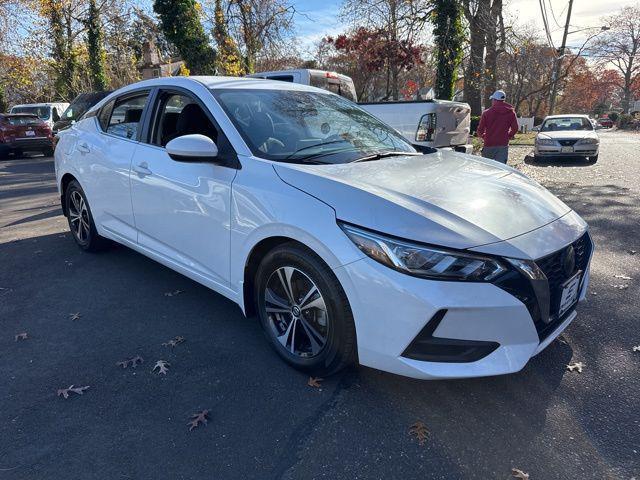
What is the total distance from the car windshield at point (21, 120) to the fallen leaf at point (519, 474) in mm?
19205

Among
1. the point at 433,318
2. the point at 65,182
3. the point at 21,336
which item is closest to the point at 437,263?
the point at 433,318

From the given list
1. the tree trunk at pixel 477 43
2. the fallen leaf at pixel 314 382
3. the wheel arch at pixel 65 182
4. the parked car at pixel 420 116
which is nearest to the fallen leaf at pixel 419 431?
the fallen leaf at pixel 314 382

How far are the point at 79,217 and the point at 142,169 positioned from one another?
1.88 metres

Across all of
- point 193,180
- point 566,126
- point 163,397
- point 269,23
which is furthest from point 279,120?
point 269,23

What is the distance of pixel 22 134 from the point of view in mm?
16578

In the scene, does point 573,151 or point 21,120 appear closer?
point 573,151

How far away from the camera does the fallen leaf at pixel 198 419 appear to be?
246 centimetres

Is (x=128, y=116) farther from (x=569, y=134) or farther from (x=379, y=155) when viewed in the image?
(x=569, y=134)

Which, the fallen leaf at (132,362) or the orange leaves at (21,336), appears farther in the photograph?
the orange leaves at (21,336)

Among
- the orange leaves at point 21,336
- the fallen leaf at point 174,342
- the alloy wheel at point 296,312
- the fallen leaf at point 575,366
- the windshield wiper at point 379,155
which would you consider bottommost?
the fallen leaf at point 575,366

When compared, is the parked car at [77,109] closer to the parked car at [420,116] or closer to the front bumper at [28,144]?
the front bumper at [28,144]

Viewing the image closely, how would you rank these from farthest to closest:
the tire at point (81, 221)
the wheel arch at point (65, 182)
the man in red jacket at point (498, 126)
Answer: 1. the man in red jacket at point (498, 126)
2. the wheel arch at point (65, 182)
3. the tire at point (81, 221)

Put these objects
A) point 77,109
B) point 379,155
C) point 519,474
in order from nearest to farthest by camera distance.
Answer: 1. point 519,474
2. point 379,155
3. point 77,109

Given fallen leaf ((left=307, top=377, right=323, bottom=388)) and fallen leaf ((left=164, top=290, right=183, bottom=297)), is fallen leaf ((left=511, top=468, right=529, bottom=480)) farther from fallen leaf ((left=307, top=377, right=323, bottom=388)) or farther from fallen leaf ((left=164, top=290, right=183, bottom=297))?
fallen leaf ((left=164, top=290, right=183, bottom=297))
